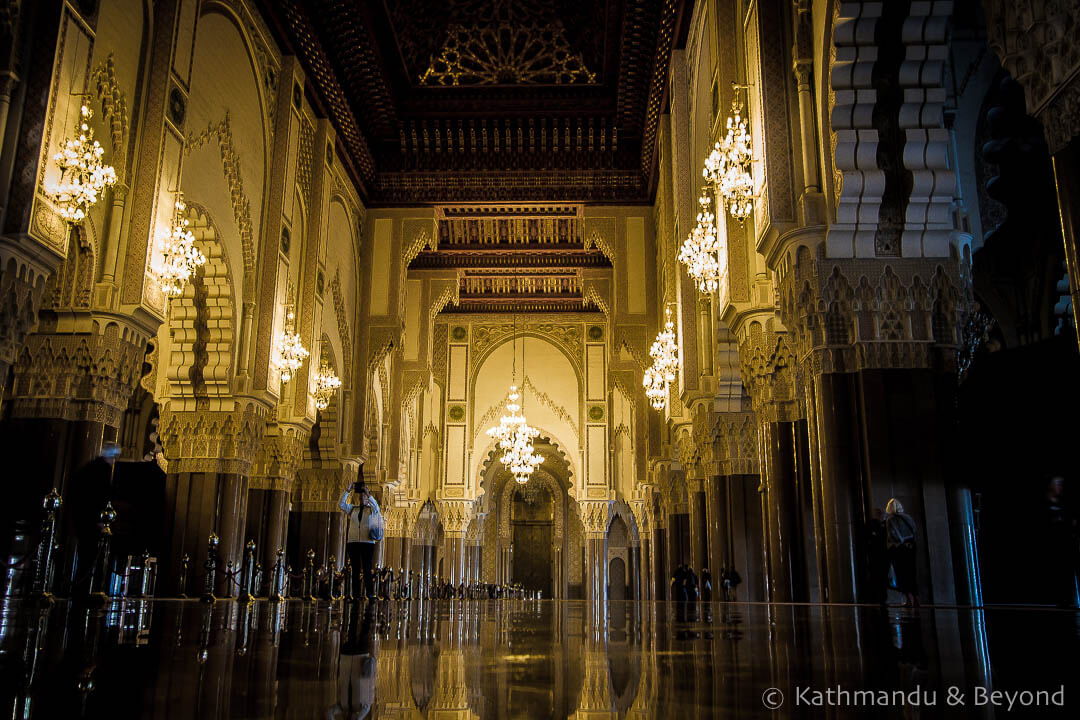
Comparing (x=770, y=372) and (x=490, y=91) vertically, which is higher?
(x=490, y=91)

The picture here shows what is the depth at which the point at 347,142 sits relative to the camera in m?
16.1

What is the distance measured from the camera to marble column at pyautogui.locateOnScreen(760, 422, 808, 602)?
864 centimetres

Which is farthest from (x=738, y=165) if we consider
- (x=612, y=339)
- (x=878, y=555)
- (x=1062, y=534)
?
(x=612, y=339)

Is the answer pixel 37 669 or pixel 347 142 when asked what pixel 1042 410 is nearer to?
pixel 37 669

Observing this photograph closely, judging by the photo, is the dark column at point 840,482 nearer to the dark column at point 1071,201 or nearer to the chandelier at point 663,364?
the dark column at point 1071,201

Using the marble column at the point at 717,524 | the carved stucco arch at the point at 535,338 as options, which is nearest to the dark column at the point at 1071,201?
the marble column at the point at 717,524

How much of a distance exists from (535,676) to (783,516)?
24.3 feet

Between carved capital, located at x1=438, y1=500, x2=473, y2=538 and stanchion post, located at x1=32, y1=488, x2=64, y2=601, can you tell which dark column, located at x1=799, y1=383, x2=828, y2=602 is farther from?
carved capital, located at x1=438, y1=500, x2=473, y2=538

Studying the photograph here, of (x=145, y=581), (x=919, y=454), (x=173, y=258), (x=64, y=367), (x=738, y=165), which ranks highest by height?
(x=738, y=165)

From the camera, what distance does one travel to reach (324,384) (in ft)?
47.4

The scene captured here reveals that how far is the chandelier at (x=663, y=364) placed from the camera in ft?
43.0

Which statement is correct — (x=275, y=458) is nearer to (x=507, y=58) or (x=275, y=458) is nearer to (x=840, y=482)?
(x=507, y=58)

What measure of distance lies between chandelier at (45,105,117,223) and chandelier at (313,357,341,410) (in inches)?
281

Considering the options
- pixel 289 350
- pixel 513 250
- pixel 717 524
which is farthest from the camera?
pixel 513 250
